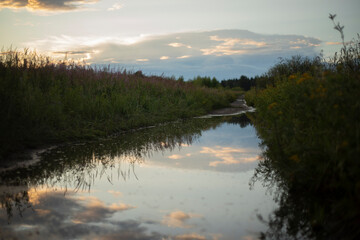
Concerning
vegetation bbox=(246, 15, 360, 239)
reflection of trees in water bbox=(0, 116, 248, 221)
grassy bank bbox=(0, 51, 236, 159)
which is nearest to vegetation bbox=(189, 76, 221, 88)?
grassy bank bbox=(0, 51, 236, 159)

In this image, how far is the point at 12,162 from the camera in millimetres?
5250

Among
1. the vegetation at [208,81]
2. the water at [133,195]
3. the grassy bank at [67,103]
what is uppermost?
the vegetation at [208,81]

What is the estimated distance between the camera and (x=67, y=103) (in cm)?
892

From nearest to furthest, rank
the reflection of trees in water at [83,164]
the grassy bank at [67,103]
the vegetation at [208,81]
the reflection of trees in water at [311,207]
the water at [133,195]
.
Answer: the reflection of trees in water at [311,207] → the water at [133,195] → the reflection of trees in water at [83,164] → the grassy bank at [67,103] → the vegetation at [208,81]

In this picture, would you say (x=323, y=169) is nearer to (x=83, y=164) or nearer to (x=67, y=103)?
(x=83, y=164)

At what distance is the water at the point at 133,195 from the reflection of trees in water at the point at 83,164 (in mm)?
13

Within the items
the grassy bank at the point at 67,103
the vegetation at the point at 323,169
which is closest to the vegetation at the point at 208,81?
the grassy bank at the point at 67,103

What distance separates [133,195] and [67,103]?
18.5ft

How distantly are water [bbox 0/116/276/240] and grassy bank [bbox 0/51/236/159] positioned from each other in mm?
678

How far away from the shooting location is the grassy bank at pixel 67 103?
6094mm

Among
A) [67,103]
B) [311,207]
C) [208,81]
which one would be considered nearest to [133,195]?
[311,207]

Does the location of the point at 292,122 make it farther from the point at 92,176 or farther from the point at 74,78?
the point at 74,78

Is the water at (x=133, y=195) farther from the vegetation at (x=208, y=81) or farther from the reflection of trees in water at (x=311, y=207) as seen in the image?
the vegetation at (x=208, y=81)

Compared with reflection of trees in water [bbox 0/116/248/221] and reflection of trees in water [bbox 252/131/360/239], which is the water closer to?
reflection of trees in water [bbox 0/116/248/221]
